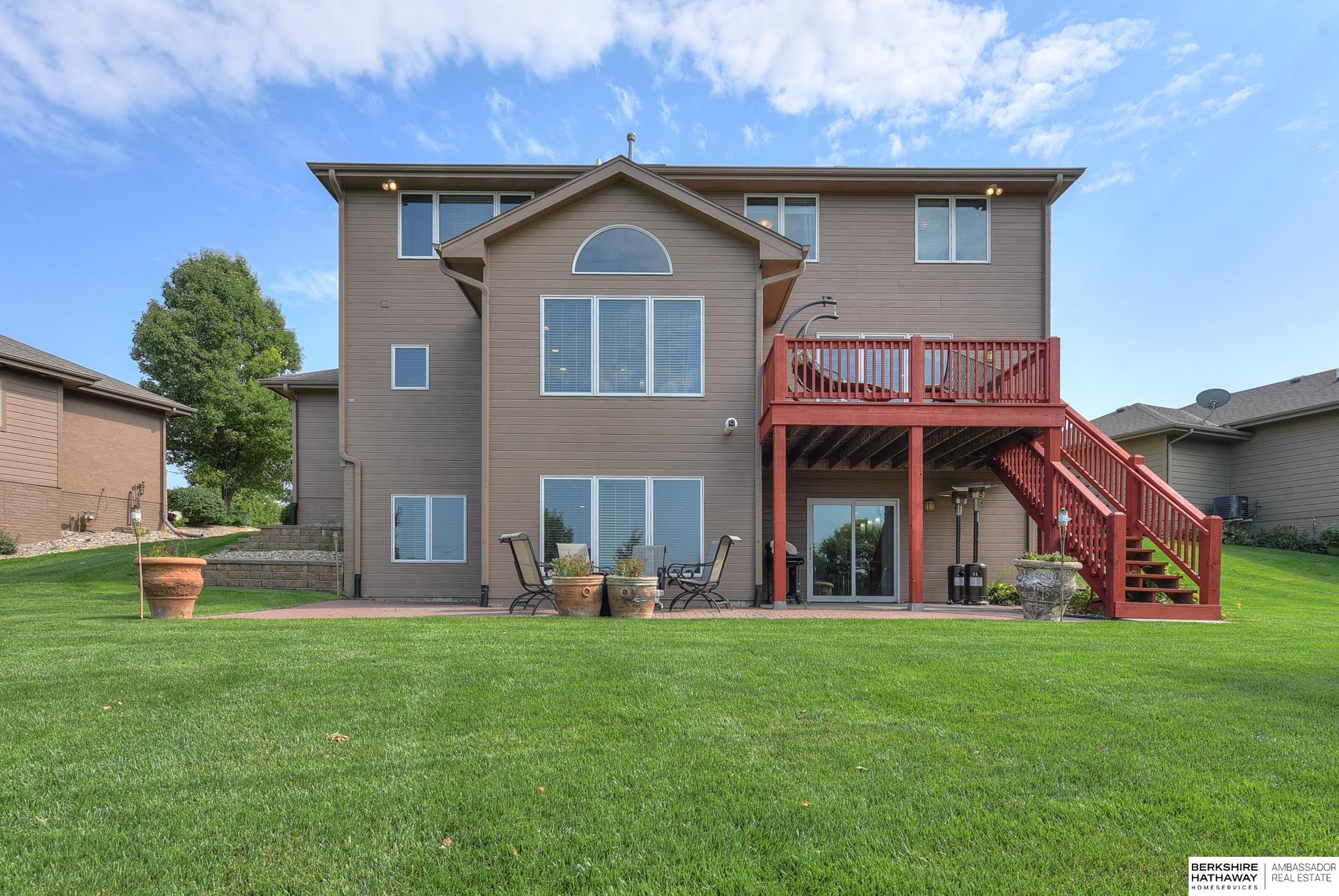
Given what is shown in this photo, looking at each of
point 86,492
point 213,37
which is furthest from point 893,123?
point 86,492

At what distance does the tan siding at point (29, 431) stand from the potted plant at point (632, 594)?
51.6 ft

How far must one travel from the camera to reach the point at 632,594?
8773 mm

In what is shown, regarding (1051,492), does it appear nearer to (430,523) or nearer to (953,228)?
(953,228)

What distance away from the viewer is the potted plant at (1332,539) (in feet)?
54.7

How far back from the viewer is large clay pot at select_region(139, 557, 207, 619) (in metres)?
8.00

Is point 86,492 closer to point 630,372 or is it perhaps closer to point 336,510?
point 336,510

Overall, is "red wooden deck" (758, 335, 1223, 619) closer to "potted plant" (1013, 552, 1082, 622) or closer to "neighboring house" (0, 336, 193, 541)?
"potted plant" (1013, 552, 1082, 622)

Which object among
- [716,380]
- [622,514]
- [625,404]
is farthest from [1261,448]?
[622,514]

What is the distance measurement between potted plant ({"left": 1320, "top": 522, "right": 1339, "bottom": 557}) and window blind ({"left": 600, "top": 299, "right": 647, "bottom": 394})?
52.6ft

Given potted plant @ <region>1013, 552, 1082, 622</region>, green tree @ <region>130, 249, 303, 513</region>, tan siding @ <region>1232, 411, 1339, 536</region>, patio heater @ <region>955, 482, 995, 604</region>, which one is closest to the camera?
potted plant @ <region>1013, 552, 1082, 622</region>

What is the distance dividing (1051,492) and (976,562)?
2.45 meters

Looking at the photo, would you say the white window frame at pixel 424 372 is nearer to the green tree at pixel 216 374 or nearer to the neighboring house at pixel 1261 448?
the neighboring house at pixel 1261 448

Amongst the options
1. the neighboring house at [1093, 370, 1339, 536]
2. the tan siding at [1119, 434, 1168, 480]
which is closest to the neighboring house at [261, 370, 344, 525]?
the tan siding at [1119, 434, 1168, 480]

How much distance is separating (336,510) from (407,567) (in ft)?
13.0
